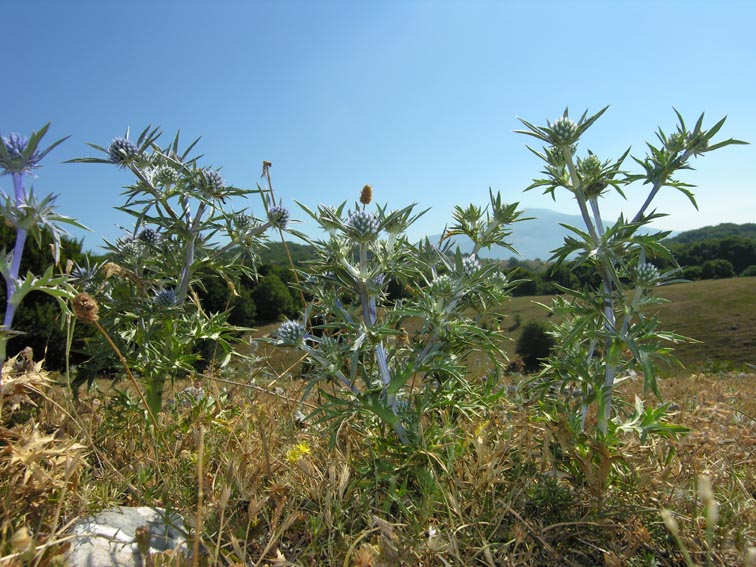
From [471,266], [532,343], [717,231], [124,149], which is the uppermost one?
[717,231]

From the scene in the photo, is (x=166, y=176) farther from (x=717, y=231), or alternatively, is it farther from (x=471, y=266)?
(x=717, y=231)

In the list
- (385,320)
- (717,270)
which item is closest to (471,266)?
(385,320)

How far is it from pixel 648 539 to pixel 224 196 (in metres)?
2.73

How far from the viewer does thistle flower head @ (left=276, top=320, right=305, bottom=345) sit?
1.97 m

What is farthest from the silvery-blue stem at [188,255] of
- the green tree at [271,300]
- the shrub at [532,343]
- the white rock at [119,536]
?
the shrub at [532,343]

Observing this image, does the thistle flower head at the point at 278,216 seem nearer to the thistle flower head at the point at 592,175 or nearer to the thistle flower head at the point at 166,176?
the thistle flower head at the point at 166,176

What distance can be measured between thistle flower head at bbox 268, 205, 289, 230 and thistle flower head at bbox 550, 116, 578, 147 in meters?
1.59

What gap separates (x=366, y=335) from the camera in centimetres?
199

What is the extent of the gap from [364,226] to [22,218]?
145cm

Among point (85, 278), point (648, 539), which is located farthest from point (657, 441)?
point (85, 278)

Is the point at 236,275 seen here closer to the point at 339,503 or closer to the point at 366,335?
the point at 366,335

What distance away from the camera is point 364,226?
2047 millimetres

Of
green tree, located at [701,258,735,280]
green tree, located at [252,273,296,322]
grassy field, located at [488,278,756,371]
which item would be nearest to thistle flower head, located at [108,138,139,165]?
green tree, located at [252,273,296,322]

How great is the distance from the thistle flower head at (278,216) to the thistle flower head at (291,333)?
939 millimetres
